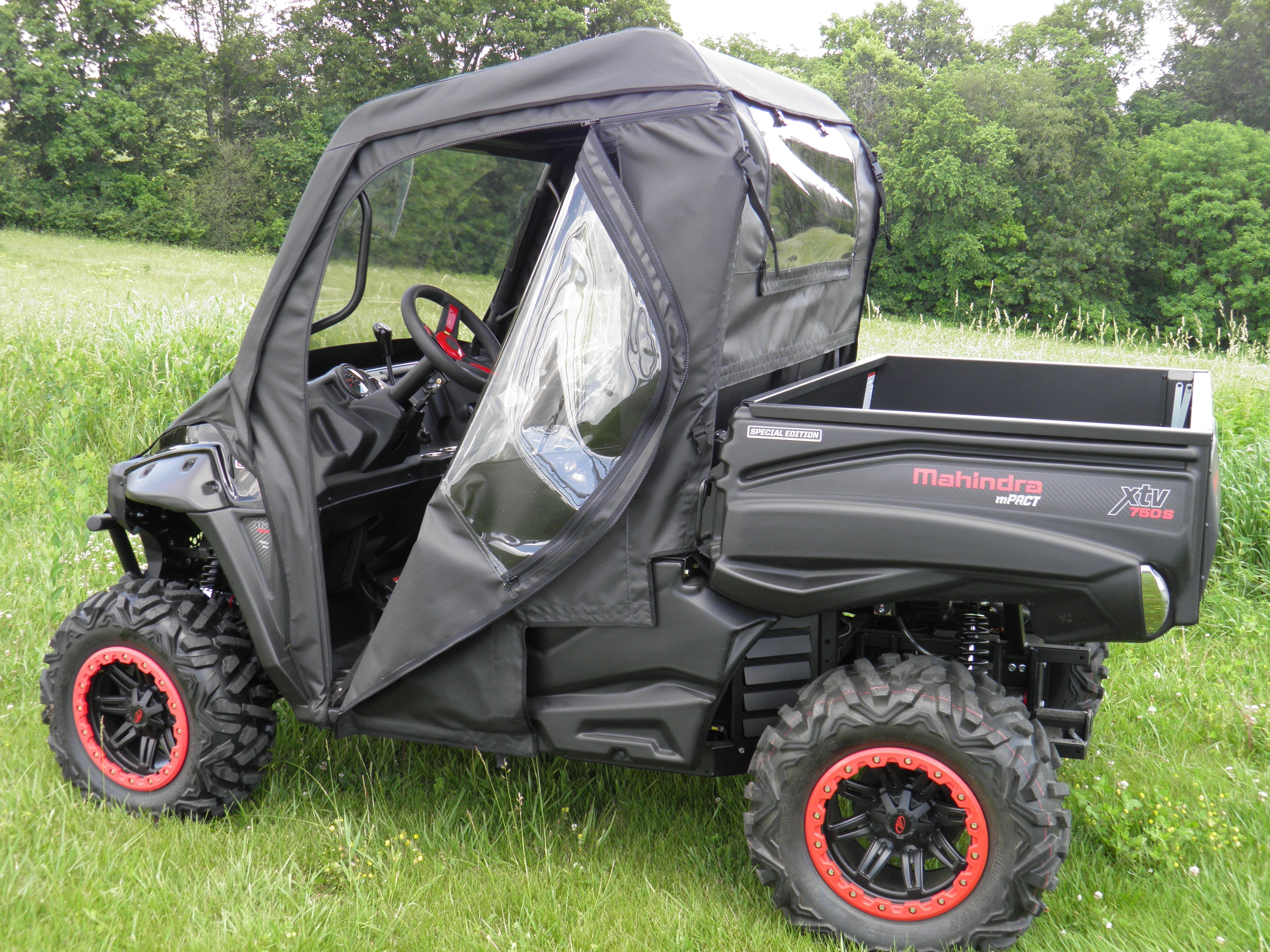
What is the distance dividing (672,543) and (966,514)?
0.65 m

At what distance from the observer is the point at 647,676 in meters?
2.34

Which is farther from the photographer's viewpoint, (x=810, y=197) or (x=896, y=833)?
(x=810, y=197)

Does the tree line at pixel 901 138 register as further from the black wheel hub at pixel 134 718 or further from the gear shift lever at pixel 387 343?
the black wheel hub at pixel 134 718

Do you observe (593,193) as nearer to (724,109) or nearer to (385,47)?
(724,109)

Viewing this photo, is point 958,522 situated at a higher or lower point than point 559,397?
lower

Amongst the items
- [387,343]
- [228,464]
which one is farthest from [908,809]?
[387,343]

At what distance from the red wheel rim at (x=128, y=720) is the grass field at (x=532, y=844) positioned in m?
0.12

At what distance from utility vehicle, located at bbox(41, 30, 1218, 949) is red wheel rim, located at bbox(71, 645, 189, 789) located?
0.01 metres

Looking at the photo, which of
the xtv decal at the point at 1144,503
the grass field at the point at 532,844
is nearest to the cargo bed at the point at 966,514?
the xtv decal at the point at 1144,503

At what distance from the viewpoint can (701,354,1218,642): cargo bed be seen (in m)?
1.92

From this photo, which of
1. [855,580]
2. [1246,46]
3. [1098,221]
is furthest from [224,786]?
[1246,46]

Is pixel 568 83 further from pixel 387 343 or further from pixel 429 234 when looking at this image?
pixel 387 343

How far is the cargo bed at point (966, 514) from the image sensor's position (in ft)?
6.28

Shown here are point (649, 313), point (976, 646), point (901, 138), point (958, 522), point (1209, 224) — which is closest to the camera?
point (958, 522)
